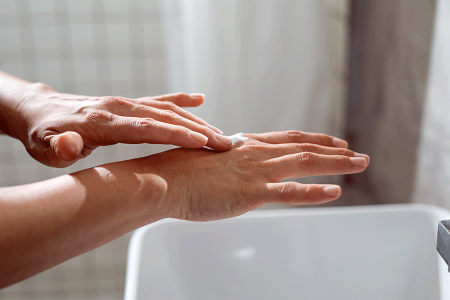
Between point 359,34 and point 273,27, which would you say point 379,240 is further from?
point 359,34

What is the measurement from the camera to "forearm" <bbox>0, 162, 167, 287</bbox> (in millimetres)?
347

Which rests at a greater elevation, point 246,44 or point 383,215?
point 246,44

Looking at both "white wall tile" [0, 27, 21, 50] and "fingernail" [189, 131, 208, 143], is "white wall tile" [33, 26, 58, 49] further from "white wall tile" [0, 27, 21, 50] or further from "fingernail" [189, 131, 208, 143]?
"fingernail" [189, 131, 208, 143]

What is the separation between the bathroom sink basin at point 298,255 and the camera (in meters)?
0.57

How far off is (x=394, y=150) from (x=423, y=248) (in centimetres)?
45

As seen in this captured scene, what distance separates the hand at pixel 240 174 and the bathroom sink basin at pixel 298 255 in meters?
0.14

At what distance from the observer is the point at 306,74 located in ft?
3.39

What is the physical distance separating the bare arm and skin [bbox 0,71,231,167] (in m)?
0.04

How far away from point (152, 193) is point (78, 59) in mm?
1455

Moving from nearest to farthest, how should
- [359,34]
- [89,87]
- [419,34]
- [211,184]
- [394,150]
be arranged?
1. [211,184]
2. [419,34]
3. [394,150]
4. [359,34]
5. [89,87]

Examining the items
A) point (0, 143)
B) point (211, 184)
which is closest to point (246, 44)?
point (211, 184)

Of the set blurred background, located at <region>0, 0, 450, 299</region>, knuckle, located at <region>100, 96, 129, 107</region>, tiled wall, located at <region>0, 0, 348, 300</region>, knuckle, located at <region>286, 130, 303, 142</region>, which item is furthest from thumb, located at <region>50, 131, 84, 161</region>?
tiled wall, located at <region>0, 0, 348, 300</region>

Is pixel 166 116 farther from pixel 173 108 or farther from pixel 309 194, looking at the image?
pixel 309 194

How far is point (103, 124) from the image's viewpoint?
532 millimetres
